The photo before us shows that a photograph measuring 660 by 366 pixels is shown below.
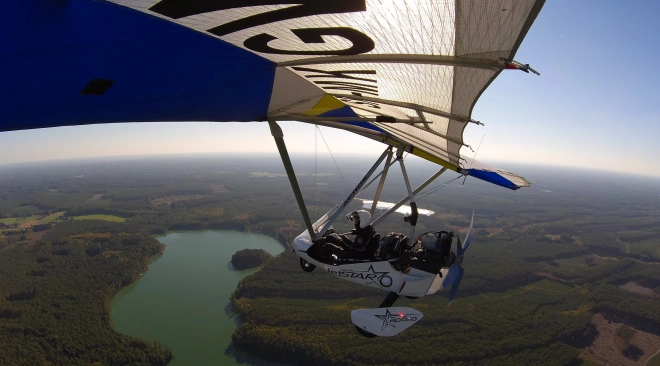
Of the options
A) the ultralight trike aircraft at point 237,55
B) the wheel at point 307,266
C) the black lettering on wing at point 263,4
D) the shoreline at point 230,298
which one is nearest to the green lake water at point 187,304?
the shoreline at point 230,298

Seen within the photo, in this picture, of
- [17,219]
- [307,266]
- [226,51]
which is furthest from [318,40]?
[17,219]

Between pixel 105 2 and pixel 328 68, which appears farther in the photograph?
pixel 328 68

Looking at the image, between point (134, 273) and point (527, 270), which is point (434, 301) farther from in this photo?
point (134, 273)

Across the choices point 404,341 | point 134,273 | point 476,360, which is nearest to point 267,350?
point 404,341

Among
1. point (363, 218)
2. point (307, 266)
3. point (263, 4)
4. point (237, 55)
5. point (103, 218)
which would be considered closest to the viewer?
point (263, 4)

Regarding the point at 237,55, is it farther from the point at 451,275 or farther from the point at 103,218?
the point at 103,218

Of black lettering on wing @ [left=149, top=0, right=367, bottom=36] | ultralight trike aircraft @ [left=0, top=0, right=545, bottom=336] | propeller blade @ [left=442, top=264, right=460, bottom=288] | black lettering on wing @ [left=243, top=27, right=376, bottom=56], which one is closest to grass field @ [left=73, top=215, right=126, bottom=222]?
propeller blade @ [left=442, top=264, right=460, bottom=288]
